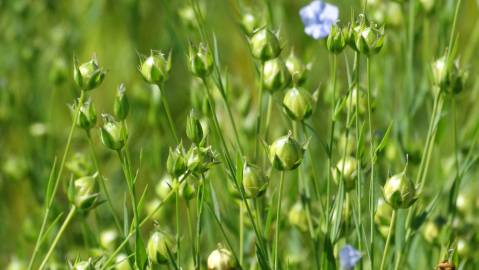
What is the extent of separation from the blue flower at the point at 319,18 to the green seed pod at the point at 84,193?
33 cm

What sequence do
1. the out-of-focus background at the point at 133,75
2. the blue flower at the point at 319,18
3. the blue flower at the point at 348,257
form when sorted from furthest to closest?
the out-of-focus background at the point at 133,75 → the blue flower at the point at 319,18 → the blue flower at the point at 348,257

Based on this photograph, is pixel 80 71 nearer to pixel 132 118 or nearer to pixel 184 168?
pixel 184 168

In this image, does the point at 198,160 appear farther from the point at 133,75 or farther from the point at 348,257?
the point at 133,75

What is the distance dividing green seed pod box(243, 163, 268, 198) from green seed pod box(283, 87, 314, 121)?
0.09m

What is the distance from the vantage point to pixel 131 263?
1025mm

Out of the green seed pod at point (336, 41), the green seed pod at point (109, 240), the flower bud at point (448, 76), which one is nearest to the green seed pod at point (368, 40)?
the green seed pod at point (336, 41)

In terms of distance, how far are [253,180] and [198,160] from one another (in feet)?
0.22

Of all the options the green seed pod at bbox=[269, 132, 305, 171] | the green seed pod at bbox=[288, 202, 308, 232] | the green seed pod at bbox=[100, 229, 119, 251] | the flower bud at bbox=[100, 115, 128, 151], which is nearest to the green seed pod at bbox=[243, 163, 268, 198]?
the green seed pod at bbox=[269, 132, 305, 171]

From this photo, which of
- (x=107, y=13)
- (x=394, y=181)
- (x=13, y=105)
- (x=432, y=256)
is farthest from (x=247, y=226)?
(x=107, y=13)

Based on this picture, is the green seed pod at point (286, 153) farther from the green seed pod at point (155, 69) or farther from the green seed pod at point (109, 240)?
the green seed pod at point (109, 240)

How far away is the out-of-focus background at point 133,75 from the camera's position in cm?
146

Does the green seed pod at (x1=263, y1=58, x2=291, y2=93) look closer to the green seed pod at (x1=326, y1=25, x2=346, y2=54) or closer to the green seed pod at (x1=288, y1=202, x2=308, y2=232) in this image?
the green seed pod at (x1=326, y1=25, x2=346, y2=54)

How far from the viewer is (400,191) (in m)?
0.94

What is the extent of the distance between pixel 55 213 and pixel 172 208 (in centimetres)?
18
